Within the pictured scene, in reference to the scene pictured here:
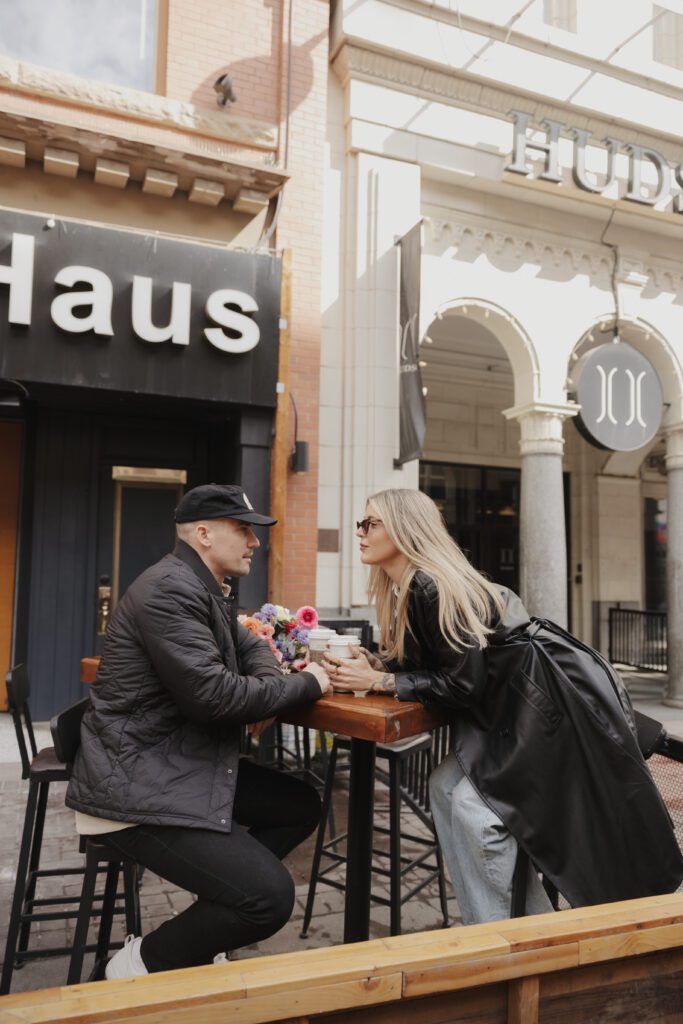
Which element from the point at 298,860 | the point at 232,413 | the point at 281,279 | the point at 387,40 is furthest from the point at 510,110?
the point at 298,860

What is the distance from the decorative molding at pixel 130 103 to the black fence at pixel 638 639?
30.2ft

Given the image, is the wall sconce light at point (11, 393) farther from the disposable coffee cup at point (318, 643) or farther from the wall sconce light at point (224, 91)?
the disposable coffee cup at point (318, 643)

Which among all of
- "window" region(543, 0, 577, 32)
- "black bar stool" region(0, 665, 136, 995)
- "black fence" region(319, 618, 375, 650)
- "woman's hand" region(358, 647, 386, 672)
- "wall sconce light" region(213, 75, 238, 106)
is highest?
"window" region(543, 0, 577, 32)

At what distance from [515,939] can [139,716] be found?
4.14ft

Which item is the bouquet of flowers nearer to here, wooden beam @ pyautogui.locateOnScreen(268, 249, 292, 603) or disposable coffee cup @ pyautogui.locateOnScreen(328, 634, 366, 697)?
disposable coffee cup @ pyautogui.locateOnScreen(328, 634, 366, 697)

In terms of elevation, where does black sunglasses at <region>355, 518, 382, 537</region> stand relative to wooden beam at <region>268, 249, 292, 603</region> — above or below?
below

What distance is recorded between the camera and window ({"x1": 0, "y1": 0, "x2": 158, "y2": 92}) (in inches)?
265

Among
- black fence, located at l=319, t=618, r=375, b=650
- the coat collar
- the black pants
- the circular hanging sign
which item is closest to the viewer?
the black pants

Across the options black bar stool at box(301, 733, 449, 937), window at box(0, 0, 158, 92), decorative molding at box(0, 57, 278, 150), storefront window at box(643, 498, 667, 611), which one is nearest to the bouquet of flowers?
black bar stool at box(301, 733, 449, 937)

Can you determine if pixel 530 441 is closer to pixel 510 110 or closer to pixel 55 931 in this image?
pixel 510 110

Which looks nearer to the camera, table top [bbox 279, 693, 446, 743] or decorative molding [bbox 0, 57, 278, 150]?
table top [bbox 279, 693, 446, 743]

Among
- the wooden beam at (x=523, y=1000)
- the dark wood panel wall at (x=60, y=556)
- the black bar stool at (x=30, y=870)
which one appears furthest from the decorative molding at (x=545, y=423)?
the wooden beam at (x=523, y=1000)

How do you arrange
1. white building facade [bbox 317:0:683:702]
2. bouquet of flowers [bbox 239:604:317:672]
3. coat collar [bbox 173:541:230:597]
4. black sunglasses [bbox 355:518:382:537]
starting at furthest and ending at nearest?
white building facade [bbox 317:0:683:702]
bouquet of flowers [bbox 239:604:317:672]
black sunglasses [bbox 355:518:382:537]
coat collar [bbox 173:541:230:597]

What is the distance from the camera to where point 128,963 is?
2107 mm
